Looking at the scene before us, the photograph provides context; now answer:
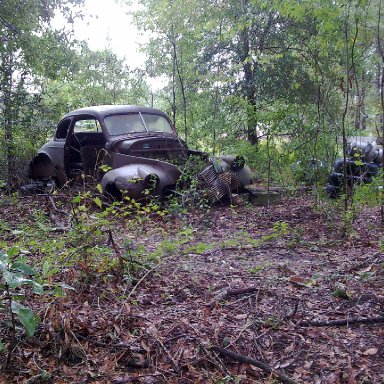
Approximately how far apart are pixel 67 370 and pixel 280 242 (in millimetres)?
3344

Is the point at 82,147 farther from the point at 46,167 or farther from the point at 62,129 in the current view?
the point at 46,167

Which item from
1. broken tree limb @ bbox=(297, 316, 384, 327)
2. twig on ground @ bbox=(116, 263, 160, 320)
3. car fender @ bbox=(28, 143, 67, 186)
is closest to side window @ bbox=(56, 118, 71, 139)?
car fender @ bbox=(28, 143, 67, 186)

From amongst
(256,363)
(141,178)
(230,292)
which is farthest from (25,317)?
(141,178)

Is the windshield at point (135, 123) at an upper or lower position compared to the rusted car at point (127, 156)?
upper

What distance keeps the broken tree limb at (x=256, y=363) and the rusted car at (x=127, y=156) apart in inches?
177

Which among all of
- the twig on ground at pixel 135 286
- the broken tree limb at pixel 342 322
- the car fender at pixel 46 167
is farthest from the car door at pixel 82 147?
the broken tree limb at pixel 342 322

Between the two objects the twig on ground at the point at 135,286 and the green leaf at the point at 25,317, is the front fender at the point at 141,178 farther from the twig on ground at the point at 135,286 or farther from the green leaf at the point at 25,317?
the green leaf at the point at 25,317

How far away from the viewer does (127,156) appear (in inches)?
309

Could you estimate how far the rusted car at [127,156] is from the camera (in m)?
7.52

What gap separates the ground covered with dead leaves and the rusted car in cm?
236

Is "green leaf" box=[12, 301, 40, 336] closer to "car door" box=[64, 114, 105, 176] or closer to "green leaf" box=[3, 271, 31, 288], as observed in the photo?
"green leaf" box=[3, 271, 31, 288]

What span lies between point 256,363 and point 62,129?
7804mm

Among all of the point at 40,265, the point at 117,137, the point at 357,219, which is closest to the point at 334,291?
the point at 40,265

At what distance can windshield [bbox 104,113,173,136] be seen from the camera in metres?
8.56
